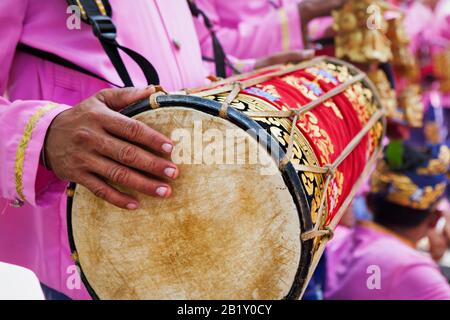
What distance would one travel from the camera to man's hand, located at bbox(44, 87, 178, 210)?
95cm

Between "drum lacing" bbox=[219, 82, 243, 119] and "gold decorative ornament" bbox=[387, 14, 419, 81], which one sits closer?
"drum lacing" bbox=[219, 82, 243, 119]

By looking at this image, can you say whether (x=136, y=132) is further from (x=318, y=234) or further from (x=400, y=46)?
(x=400, y=46)

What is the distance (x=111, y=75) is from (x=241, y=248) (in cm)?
46

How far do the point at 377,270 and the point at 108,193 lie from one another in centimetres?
141

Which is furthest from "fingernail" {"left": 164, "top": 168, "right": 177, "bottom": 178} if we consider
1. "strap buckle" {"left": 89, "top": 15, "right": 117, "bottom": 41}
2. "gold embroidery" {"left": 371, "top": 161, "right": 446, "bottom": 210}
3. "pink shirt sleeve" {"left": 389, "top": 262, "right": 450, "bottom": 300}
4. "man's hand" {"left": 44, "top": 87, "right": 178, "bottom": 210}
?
"gold embroidery" {"left": 371, "top": 161, "right": 446, "bottom": 210}

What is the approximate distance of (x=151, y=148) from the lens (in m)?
0.97

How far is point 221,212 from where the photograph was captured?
3.29ft

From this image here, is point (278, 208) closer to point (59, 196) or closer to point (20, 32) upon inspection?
point (59, 196)

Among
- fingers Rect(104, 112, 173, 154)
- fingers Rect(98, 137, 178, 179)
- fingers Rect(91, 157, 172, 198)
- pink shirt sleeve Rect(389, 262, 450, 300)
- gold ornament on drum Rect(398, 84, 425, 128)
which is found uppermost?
fingers Rect(104, 112, 173, 154)

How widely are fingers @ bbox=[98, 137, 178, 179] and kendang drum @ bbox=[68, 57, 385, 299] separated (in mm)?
38

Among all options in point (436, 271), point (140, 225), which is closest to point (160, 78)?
point (140, 225)

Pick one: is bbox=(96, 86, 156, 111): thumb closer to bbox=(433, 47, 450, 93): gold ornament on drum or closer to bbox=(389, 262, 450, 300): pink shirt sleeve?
bbox=(389, 262, 450, 300): pink shirt sleeve

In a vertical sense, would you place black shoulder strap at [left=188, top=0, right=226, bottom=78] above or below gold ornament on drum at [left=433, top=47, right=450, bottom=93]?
above

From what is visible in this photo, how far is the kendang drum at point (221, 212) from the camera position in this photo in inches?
37.6
